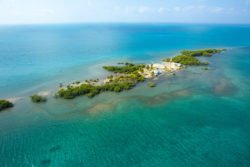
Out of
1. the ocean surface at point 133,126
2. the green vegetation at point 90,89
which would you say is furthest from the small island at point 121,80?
the ocean surface at point 133,126

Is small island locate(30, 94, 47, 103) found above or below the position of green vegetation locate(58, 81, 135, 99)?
below

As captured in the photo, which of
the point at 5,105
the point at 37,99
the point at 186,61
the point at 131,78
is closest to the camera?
the point at 5,105

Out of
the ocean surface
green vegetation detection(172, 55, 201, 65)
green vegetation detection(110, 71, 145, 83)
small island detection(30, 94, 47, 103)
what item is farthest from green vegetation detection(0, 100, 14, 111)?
green vegetation detection(172, 55, 201, 65)

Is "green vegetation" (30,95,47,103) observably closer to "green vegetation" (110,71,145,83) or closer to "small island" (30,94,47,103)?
"small island" (30,94,47,103)

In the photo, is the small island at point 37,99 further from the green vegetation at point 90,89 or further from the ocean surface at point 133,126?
the green vegetation at point 90,89

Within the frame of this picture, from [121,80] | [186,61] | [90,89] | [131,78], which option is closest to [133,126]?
[90,89]

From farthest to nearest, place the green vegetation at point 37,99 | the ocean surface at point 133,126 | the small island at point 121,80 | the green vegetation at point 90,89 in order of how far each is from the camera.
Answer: the small island at point 121,80
the green vegetation at point 90,89
the green vegetation at point 37,99
the ocean surface at point 133,126

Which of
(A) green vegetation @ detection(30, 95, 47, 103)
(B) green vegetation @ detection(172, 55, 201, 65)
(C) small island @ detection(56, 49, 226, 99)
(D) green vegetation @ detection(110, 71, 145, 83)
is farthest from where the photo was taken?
(B) green vegetation @ detection(172, 55, 201, 65)

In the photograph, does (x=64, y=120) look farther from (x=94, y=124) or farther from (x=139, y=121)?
(x=139, y=121)

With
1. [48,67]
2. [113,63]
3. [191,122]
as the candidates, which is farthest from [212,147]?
[48,67]

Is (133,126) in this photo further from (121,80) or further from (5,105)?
(5,105)

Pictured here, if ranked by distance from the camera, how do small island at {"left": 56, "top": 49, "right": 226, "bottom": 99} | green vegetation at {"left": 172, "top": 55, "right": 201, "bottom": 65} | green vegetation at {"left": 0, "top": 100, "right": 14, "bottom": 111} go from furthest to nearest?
green vegetation at {"left": 172, "top": 55, "right": 201, "bottom": 65}
small island at {"left": 56, "top": 49, "right": 226, "bottom": 99}
green vegetation at {"left": 0, "top": 100, "right": 14, "bottom": 111}

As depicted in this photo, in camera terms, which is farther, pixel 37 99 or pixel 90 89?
pixel 90 89
